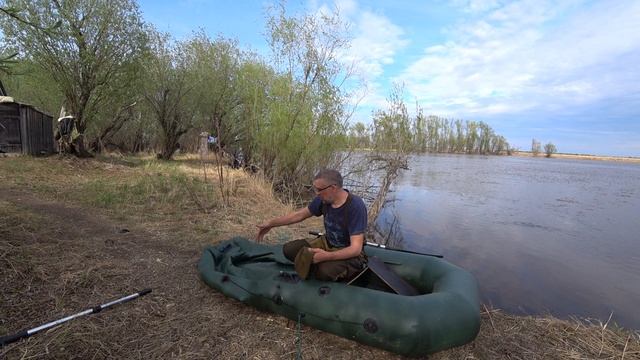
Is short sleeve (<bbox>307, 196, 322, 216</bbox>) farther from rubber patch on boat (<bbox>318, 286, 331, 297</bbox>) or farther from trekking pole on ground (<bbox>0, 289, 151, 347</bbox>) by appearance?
trekking pole on ground (<bbox>0, 289, 151, 347</bbox>)

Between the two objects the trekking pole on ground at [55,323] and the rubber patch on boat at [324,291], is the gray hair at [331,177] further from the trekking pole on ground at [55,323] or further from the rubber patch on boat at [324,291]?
the trekking pole on ground at [55,323]

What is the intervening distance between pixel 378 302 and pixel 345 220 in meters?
0.81

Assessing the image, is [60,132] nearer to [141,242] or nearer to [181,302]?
[141,242]

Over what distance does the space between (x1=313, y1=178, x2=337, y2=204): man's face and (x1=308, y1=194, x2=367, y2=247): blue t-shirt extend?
134 millimetres

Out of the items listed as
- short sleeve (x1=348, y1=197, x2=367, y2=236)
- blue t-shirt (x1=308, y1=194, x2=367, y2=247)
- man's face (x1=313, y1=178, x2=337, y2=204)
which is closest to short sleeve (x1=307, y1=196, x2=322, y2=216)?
blue t-shirt (x1=308, y1=194, x2=367, y2=247)

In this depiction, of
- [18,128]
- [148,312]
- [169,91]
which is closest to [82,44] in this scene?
[18,128]

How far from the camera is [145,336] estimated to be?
3098 millimetres

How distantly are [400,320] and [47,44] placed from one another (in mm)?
13821

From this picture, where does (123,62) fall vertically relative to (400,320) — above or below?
above

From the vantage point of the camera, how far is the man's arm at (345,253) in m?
3.40

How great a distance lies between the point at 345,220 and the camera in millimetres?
3611

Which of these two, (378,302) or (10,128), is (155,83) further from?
(378,302)

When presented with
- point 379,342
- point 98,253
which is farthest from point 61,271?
point 379,342

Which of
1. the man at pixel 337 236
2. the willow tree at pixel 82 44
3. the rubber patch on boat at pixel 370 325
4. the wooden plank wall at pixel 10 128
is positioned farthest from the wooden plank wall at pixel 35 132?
the rubber patch on boat at pixel 370 325
